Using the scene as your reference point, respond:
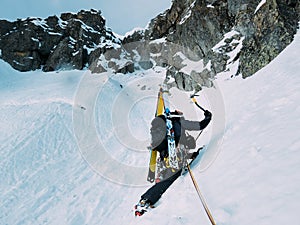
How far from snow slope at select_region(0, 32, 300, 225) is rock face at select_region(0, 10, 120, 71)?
35.8 meters

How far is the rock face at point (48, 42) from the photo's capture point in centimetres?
4719

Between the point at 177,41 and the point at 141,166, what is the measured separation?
32842 millimetres

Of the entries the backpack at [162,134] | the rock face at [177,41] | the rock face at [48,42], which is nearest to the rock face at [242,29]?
the rock face at [177,41]

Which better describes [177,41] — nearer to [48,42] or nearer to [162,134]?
[48,42]

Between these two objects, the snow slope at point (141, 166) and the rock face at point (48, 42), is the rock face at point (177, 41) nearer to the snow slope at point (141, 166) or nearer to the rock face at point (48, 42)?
the rock face at point (48, 42)

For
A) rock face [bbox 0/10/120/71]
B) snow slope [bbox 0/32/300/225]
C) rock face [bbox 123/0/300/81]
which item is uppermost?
rock face [bbox 0/10/120/71]

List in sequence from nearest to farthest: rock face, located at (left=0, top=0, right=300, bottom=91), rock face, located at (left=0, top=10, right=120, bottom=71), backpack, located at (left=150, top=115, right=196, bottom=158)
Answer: backpack, located at (left=150, top=115, right=196, bottom=158) → rock face, located at (left=0, top=0, right=300, bottom=91) → rock face, located at (left=0, top=10, right=120, bottom=71)

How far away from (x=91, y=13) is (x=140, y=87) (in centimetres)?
3339

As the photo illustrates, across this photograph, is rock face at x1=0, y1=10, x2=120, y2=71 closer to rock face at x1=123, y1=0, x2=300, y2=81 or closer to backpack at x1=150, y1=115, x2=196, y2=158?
rock face at x1=123, y1=0, x2=300, y2=81

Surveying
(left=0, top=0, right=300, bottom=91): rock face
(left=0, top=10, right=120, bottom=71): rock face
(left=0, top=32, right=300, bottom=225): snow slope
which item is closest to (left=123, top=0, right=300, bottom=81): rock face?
(left=0, top=0, right=300, bottom=91): rock face

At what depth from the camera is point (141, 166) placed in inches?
350

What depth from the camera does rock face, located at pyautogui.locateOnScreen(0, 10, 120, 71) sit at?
4719 cm

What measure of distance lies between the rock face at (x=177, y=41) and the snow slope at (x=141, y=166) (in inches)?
120

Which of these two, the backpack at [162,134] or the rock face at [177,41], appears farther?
the rock face at [177,41]
